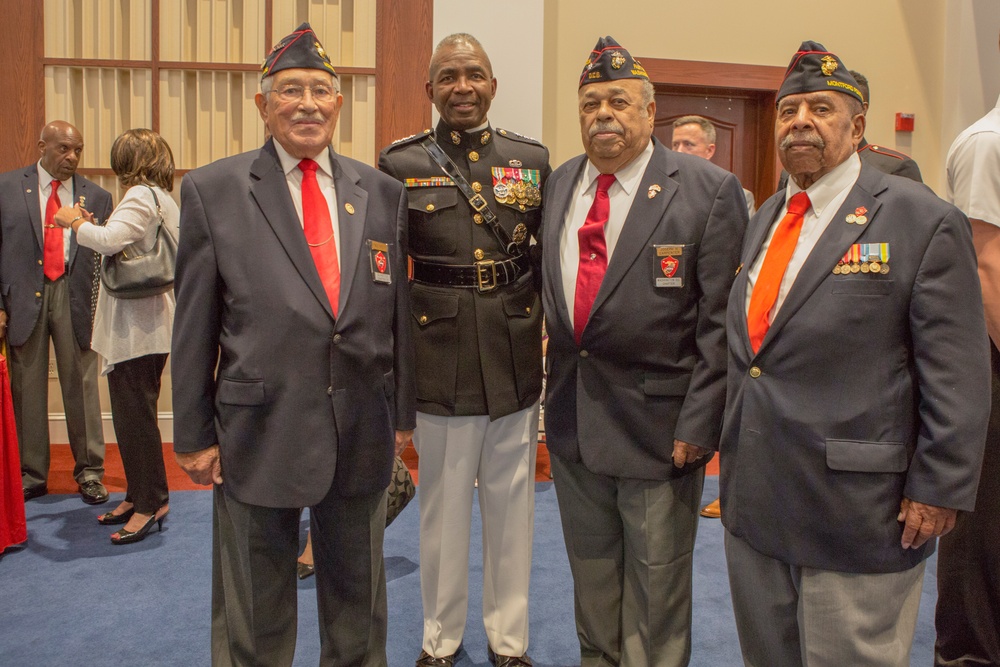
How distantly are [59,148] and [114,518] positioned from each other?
73.2 inches

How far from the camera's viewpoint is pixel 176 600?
3.00 m

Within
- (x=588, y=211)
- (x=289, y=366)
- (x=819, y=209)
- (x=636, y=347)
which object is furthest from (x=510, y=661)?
(x=819, y=209)

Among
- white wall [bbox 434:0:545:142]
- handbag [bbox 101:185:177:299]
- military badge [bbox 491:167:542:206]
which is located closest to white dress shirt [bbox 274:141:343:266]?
military badge [bbox 491:167:542:206]

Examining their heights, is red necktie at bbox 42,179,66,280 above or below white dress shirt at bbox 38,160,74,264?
below

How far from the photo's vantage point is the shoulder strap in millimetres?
2473

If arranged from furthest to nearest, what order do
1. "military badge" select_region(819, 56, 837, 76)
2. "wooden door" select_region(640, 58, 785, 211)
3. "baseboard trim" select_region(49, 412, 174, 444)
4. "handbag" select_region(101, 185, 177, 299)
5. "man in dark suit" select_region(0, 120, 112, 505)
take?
"wooden door" select_region(640, 58, 785, 211) < "baseboard trim" select_region(49, 412, 174, 444) < "man in dark suit" select_region(0, 120, 112, 505) < "handbag" select_region(101, 185, 177, 299) < "military badge" select_region(819, 56, 837, 76)

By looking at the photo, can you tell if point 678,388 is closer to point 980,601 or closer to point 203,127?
point 980,601

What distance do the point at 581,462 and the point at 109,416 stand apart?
4.00 metres

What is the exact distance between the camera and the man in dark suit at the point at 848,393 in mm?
1546

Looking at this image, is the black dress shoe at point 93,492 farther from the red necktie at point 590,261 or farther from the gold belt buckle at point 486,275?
the red necktie at point 590,261

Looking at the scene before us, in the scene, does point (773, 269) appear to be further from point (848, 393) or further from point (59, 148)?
point (59, 148)

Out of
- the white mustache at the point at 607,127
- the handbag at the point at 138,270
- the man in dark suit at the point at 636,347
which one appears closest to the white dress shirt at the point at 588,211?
the man in dark suit at the point at 636,347

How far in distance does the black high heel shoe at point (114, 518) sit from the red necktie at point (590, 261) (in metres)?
2.62

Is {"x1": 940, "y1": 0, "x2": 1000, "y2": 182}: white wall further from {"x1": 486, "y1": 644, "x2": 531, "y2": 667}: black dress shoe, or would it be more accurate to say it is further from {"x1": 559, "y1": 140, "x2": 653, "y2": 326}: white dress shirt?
{"x1": 486, "y1": 644, "x2": 531, "y2": 667}: black dress shoe
